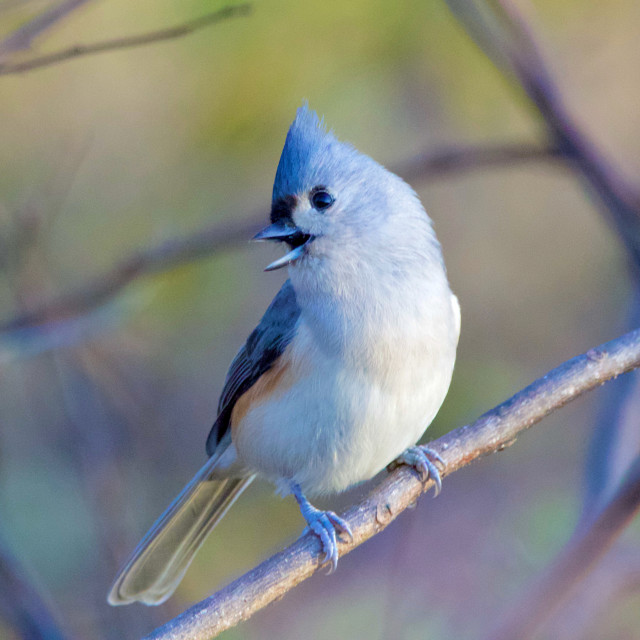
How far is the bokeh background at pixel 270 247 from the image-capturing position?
3777mm

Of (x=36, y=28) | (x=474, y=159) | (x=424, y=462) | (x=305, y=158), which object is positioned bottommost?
(x=424, y=462)

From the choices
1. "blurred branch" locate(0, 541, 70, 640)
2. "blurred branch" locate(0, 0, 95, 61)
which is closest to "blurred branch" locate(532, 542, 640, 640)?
"blurred branch" locate(0, 541, 70, 640)

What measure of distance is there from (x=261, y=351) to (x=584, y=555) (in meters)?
1.21

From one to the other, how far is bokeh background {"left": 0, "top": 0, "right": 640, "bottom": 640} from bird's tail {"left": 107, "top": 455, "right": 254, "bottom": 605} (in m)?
0.95

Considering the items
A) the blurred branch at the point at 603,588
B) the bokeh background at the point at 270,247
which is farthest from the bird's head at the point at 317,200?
the bokeh background at the point at 270,247

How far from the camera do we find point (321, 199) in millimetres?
2225

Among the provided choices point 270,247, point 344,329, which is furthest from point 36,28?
point 270,247

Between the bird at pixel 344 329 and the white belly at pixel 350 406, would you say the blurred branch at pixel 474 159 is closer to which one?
the bird at pixel 344 329

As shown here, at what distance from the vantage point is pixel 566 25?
4309 mm

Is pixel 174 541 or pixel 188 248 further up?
pixel 188 248

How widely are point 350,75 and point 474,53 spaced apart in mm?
696

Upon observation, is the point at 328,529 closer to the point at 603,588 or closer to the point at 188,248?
the point at 603,588

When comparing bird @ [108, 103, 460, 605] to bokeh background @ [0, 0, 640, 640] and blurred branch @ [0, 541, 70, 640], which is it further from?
bokeh background @ [0, 0, 640, 640]

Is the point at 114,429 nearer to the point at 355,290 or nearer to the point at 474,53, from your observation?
the point at 355,290
